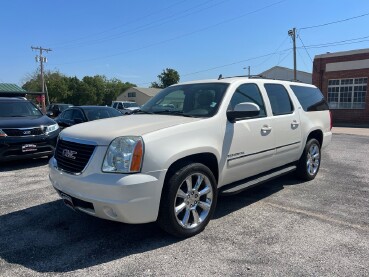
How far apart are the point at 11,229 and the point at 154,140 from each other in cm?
223

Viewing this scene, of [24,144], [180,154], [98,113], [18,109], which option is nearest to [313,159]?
[180,154]

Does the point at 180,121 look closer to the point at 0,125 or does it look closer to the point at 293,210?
the point at 293,210

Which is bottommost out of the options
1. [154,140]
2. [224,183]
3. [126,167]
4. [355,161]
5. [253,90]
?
[355,161]

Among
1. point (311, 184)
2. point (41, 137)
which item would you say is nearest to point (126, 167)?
point (311, 184)

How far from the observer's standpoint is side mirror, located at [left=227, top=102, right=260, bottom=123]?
4.18 metres

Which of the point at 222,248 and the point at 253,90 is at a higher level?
the point at 253,90

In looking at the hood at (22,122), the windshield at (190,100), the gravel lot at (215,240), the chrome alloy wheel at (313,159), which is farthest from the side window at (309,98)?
the hood at (22,122)

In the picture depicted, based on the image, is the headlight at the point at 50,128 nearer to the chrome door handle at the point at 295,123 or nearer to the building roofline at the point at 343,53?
the chrome door handle at the point at 295,123

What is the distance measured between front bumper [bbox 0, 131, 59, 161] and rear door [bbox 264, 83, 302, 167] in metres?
5.34

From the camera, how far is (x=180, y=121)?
157 inches

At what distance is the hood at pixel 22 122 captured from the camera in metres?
7.68

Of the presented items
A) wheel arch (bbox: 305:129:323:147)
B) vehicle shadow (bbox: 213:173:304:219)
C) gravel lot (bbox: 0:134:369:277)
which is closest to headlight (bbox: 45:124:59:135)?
gravel lot (bbox: 0:134:369:277)

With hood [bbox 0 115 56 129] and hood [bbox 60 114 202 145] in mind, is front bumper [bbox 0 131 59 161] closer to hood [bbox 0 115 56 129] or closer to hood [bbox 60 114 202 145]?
hood [bbox 0 115 56 129]

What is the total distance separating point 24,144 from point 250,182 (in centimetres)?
542
